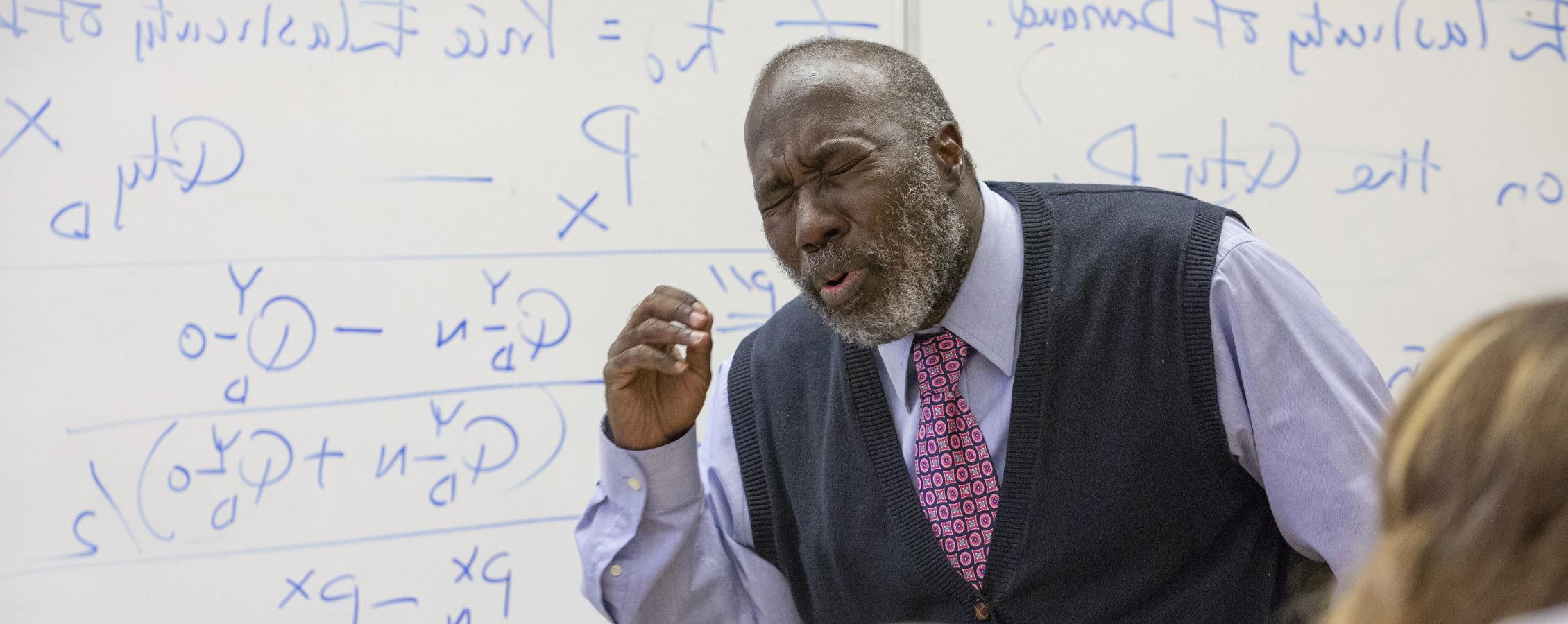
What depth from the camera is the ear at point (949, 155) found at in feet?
5.05

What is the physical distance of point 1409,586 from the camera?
0.62 m

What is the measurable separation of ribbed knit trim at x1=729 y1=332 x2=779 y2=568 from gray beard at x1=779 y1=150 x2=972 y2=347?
18 cm

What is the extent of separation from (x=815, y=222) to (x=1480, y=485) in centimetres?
91

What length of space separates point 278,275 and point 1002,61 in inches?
45.3

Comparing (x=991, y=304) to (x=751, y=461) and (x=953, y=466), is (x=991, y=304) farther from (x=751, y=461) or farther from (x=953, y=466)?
(x=751, y=461)

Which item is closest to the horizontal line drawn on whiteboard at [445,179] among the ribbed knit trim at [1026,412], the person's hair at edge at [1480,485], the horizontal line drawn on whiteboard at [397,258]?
the horizontal line drawn on whiteboard at [397,258]

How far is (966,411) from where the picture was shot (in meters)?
1.48

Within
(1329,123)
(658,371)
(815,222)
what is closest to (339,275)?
(658,371)

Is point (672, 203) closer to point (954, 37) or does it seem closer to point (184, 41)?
point (954, 37)

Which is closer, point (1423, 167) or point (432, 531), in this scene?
point (432, 531)

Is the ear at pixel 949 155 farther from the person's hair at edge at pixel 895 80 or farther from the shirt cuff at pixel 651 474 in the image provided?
the shirt cuff at pixel 651 474

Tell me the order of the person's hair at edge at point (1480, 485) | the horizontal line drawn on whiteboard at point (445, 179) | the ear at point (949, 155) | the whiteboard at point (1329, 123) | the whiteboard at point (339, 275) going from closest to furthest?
the person's hair at edge at point (1480, 485) < the ear at point (949, 155) < the whiteboard at point (339, 275) < the horizontal line drawn on whiteboard at point (445, 179) < the whiteboard at point (1329, 123)

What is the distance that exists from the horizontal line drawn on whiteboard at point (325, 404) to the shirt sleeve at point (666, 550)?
0.48 m

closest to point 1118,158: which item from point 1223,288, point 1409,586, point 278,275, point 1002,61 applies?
point 1002,61
